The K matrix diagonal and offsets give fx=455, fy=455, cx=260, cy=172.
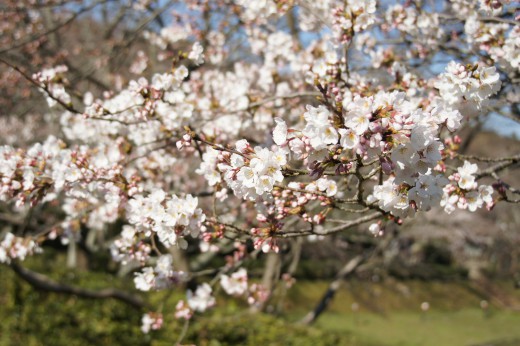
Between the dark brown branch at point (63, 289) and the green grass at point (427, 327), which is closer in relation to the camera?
the dark brown branch at point (63, 289)

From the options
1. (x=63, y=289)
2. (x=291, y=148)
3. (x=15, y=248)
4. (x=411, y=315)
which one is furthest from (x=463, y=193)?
(x=411, y=315)

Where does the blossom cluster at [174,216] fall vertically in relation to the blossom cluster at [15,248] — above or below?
below

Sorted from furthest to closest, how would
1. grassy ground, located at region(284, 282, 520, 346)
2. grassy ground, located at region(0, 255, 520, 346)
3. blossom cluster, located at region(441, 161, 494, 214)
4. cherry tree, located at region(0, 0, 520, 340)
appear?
grassy ground, located at region(284, 282, 520, 346), grassy ground, located at region(0, 255, 520, 346), blossom cluster, located at region(441, 161, 494, 214), cherry tree, located at region(0, 0, 520, 340)

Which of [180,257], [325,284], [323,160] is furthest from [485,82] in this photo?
[325,284]

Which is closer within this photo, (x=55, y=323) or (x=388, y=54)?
(x=388, y=54)

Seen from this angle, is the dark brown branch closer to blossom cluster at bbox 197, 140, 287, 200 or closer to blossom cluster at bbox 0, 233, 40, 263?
blossom cluster at bbox 0, 233, 40, 263

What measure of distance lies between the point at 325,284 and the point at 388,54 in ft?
50.3

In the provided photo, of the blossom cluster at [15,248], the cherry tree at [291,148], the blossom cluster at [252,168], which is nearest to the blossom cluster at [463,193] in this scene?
the cherry tree at [291,148]

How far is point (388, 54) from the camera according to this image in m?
3.35

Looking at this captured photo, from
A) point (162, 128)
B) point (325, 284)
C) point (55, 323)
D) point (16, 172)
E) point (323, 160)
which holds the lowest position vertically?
point (325, 284)

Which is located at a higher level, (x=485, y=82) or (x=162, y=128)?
(x=162, y=128)

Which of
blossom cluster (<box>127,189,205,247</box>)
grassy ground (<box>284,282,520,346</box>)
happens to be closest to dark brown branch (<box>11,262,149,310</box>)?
blossom cluster (<box>127,189,205,247</box>)

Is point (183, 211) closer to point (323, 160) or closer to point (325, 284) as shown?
point (323, 160)

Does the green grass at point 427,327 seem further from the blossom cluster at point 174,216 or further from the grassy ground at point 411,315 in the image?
the blossom cluster at point 174,216
